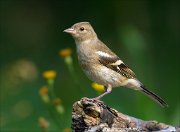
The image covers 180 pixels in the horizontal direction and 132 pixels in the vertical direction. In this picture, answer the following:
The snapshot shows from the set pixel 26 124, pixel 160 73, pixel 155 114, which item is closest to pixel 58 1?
pixel 160 73

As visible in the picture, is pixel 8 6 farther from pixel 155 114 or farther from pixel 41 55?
pixel 155 114

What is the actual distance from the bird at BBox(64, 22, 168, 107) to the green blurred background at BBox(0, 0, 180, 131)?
72cm

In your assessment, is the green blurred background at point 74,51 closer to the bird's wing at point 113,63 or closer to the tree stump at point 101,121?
the bird's wing at point 113,63

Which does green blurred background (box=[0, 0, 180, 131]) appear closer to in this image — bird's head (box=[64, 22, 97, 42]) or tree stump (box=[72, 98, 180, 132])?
bird's head (box=[64, 22, 97, 42])

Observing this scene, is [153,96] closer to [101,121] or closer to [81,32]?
[81,32]

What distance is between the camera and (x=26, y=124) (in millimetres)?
9008

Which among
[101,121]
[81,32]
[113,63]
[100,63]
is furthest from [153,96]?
[101,121]

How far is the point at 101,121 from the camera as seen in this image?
585 centimetres

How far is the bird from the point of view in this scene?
702 cm

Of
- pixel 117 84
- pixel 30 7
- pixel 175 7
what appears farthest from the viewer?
pixel 30 7

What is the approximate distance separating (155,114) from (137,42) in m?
1.03

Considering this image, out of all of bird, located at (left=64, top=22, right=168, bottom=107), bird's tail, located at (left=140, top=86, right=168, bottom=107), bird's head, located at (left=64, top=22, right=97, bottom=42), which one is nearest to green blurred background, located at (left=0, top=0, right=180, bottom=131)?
bird's tail, located at (left=140, top=86, right=168, bottom=107)

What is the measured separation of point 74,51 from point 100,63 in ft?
12.2

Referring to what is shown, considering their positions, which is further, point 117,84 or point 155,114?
point 155,114
